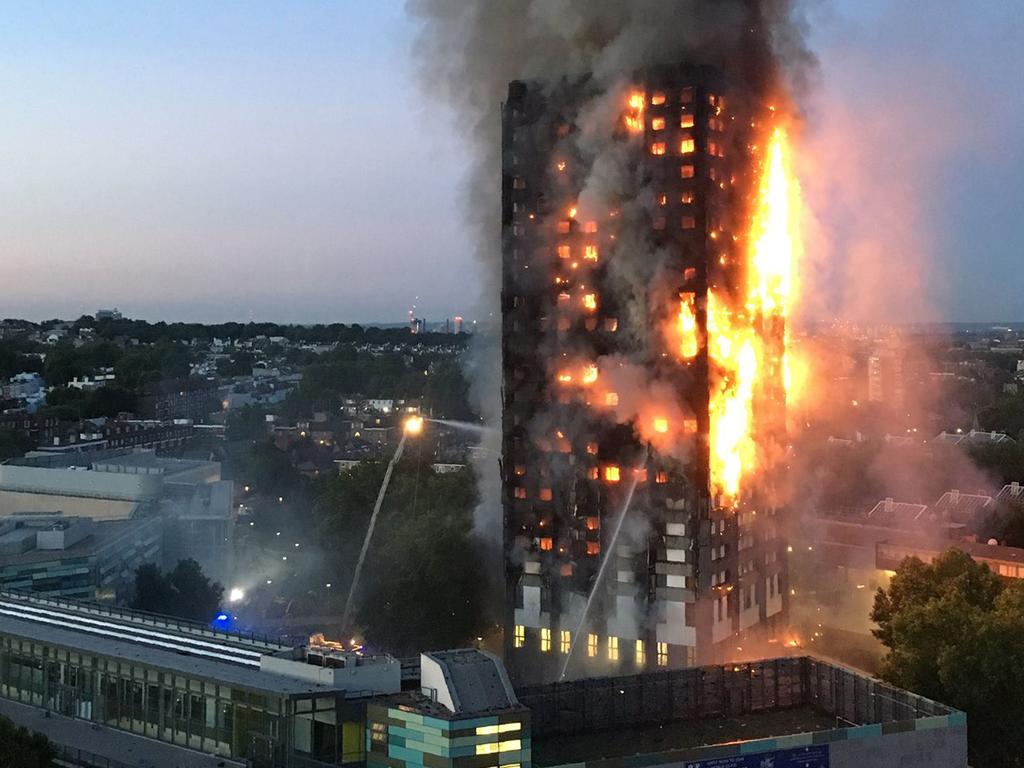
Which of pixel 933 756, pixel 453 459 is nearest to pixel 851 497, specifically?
pixel 453 459

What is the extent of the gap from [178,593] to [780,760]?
3382 centimetres

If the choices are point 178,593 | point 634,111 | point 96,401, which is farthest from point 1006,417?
point 96,401

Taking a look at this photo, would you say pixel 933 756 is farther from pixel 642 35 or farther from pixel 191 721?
pixel 642 35

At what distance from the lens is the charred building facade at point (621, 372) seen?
168 ft

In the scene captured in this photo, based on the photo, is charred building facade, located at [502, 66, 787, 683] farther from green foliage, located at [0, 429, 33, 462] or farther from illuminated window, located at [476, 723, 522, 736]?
green foliage, located at [0, 429, 33, 462]

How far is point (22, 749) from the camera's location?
96.8 ft

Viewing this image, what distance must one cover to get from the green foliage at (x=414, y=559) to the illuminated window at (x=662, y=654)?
11.4m

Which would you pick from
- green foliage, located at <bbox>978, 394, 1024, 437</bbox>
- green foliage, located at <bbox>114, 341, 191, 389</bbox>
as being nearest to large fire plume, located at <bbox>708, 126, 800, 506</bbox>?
green foliage, located at <bbox>978, 394, 1024, 437</bbox>

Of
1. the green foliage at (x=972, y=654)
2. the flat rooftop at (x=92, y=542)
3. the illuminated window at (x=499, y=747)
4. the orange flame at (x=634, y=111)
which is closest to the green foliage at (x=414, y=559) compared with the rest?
the flat rooftop at (x=92, y=542)

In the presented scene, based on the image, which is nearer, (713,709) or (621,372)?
(713,709)

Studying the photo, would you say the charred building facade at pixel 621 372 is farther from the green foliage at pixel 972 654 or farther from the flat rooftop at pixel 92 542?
the flat rooftop at pixel 92 542

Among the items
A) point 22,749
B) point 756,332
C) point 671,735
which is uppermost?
point 756,332

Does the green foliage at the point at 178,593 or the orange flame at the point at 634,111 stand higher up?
the orange flame at the point at 634,111

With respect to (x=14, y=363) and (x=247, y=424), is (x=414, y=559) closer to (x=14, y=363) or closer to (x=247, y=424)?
(x=247, y=424)
